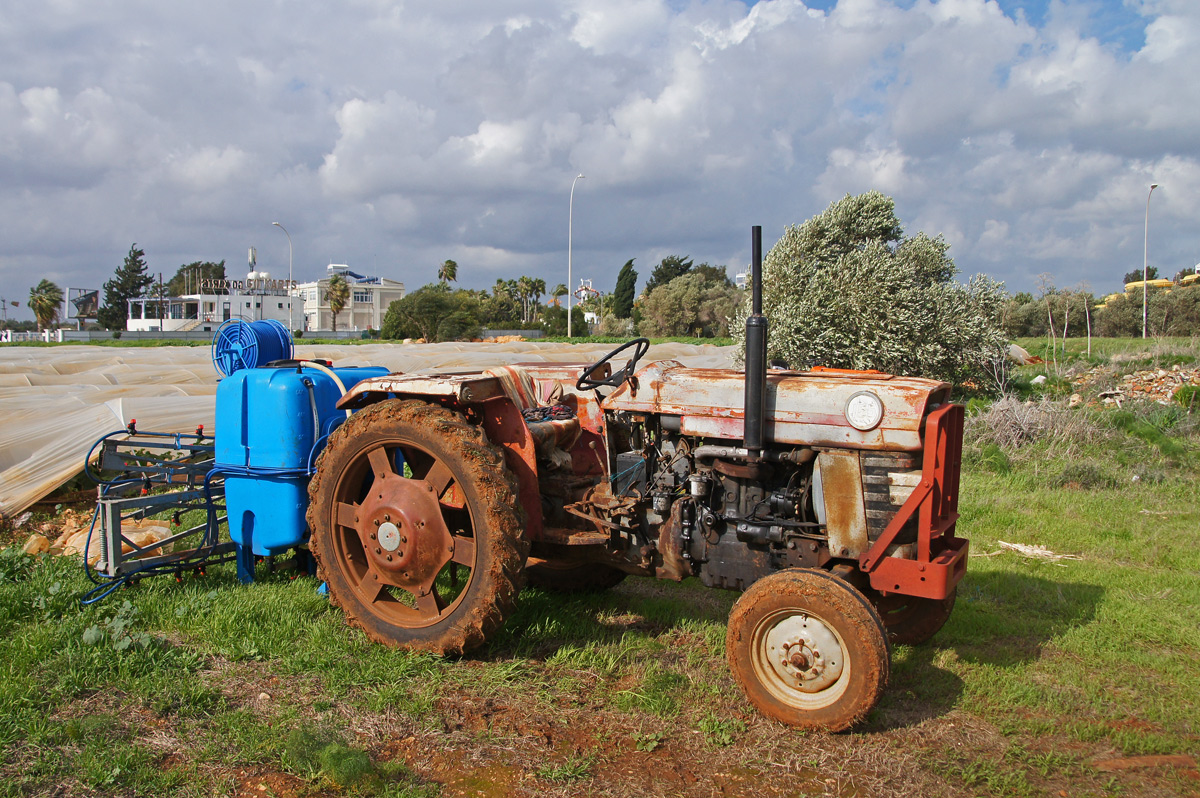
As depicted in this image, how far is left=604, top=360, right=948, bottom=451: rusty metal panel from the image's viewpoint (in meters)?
3.57

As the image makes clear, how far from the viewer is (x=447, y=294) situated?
56219mm

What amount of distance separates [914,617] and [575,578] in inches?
82.6

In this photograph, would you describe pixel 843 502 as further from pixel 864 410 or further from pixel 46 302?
pixel 46 302

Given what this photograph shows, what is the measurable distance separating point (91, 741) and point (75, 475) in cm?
586

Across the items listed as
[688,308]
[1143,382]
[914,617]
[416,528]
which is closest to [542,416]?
[416,528]

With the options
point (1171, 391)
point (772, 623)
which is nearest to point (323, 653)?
point (772, 623)

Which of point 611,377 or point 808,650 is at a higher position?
point 611,377

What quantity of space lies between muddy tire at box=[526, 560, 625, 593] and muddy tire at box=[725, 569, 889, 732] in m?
1.63

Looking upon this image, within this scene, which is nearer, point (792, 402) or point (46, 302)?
point (792, 402)

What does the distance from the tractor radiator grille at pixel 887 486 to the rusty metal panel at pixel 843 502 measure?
0.03 m

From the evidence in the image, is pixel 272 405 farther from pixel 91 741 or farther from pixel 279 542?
pixel 91 741

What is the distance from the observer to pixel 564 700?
12.4 feet

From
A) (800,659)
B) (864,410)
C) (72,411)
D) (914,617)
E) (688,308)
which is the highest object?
(688,308)

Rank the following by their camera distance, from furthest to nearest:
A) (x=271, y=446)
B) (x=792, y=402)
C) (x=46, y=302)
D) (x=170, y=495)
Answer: (x=46, y=302)
(x=170, y=495)
(x=271, y=446)
(x=792, y=402)
